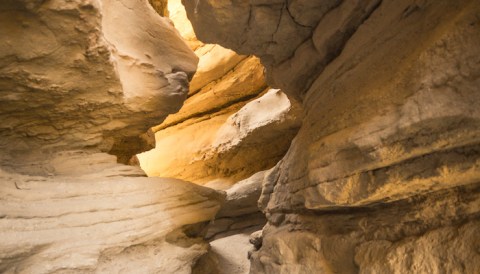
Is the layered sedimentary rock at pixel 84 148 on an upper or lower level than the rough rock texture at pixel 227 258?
upper

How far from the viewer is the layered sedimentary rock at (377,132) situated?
2062 millimetres

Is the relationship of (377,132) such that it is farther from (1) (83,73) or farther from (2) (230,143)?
(2) (230,143)

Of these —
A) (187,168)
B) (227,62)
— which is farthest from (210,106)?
(187,168)

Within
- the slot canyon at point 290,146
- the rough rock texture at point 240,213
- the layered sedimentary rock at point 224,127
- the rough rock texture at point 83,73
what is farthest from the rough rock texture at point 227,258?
the rough rock texture at point 83,73

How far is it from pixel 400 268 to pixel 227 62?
9.20m

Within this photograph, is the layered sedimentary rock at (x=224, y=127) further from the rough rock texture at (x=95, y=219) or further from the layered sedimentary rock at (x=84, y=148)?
the rough rock texture at (x=95, y=219)

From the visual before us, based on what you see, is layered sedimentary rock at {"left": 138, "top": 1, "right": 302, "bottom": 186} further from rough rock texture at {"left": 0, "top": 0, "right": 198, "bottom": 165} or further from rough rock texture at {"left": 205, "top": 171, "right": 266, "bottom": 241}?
rough rock texture at {"left": 0, "top": 0, "right": 198, "bottom": 165}

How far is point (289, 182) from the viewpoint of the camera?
3.95 metres

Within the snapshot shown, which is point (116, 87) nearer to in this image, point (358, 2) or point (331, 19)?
point (331, 19)

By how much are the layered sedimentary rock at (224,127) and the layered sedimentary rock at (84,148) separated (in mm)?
3449

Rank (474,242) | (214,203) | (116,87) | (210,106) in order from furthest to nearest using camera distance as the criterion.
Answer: (210,106) → (214,203) → (116,87) → (474,242)

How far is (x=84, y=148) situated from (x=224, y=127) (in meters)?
5.29

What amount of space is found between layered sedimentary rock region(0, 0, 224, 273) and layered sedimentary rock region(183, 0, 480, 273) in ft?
5.12

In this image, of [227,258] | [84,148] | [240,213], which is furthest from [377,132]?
[240,213]
